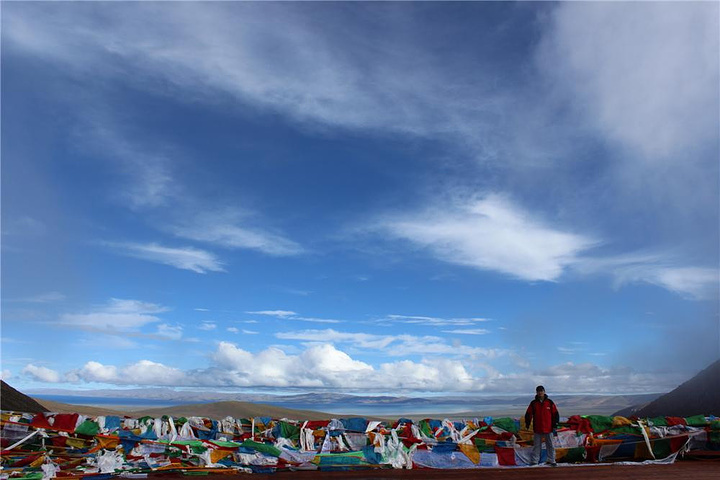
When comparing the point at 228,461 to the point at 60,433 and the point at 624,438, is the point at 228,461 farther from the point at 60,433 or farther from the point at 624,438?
the point at 624,438

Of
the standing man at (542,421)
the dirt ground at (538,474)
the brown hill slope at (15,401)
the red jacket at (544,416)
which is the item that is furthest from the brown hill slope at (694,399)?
the brown hill slope at (15,401)

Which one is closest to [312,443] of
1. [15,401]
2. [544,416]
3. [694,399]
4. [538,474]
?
[538,474]

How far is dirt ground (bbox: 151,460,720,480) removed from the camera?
1275 centimetres

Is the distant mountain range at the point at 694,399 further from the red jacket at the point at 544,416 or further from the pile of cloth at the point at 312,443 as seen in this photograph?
the red jacket at the point at 544,416

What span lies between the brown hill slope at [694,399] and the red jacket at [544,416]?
19.8 m

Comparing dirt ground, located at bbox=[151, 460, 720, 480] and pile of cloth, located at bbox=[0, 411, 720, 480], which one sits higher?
pile of cloth, located at bbox=[0, 411, 720, 480]

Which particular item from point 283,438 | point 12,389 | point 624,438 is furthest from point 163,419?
point 12,389

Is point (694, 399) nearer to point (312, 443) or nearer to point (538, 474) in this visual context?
point (538, 474)

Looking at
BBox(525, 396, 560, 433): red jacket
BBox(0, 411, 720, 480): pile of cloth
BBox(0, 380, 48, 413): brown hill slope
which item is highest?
BBox(0, 380, 48, 413): brown hill slope

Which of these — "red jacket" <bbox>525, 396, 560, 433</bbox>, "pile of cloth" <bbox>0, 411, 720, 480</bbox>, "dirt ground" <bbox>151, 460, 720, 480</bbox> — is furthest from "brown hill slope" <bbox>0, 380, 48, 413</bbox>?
"red jacket" <bbox>525, 396, 560, 433</bbox>

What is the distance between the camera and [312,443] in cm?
1670

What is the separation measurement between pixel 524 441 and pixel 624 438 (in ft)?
9.33

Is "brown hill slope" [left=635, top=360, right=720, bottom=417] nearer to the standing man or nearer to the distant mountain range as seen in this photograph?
the distant mountain range

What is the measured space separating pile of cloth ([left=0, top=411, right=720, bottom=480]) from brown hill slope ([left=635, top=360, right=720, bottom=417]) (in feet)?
55.1
